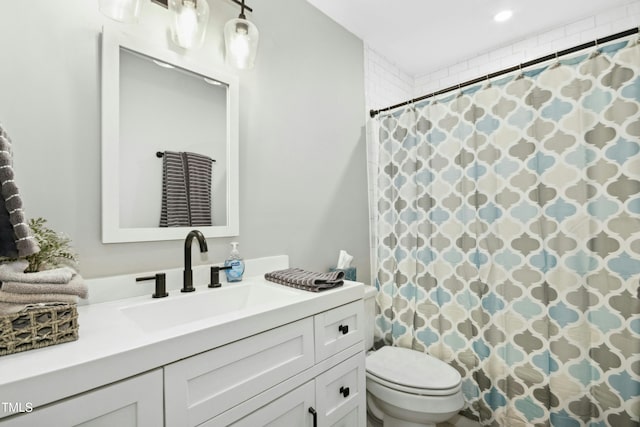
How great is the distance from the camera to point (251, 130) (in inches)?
59.8

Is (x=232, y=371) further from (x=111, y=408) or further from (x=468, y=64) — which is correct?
(x=468, y=64)

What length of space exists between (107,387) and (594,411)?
190 centimetres

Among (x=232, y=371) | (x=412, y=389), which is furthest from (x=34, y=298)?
(x=412, y=389)

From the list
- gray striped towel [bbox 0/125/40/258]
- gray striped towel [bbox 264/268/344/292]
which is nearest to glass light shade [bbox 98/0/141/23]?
gray striped towel [bbox 0/125/40/258]

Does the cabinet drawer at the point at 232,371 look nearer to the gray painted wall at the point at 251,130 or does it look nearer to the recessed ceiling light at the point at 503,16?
the gray painted wall at the point at 251,130

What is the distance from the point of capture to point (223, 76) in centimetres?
139

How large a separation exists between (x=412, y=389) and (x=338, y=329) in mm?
537

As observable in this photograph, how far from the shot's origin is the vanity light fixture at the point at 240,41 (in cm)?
138

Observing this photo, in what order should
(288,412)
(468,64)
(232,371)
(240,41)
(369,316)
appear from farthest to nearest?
(468,64)
(369,316)
(240,41)
(288,412)
(232,371)

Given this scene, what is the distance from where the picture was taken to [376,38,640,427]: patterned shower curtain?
1.30 meters

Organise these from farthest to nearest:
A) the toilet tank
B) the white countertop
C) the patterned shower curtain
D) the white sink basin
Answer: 1. the toilet tank
2. the patterned shower curtain
3. the white sink basin
4. the white countertop

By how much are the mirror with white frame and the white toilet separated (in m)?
1.03

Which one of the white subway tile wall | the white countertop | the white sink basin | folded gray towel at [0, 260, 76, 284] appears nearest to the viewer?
the white countertop

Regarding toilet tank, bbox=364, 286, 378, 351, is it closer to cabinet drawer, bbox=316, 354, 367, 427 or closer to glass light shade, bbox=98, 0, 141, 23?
cabinet drawer, bbox=316, 354, 367, 427
